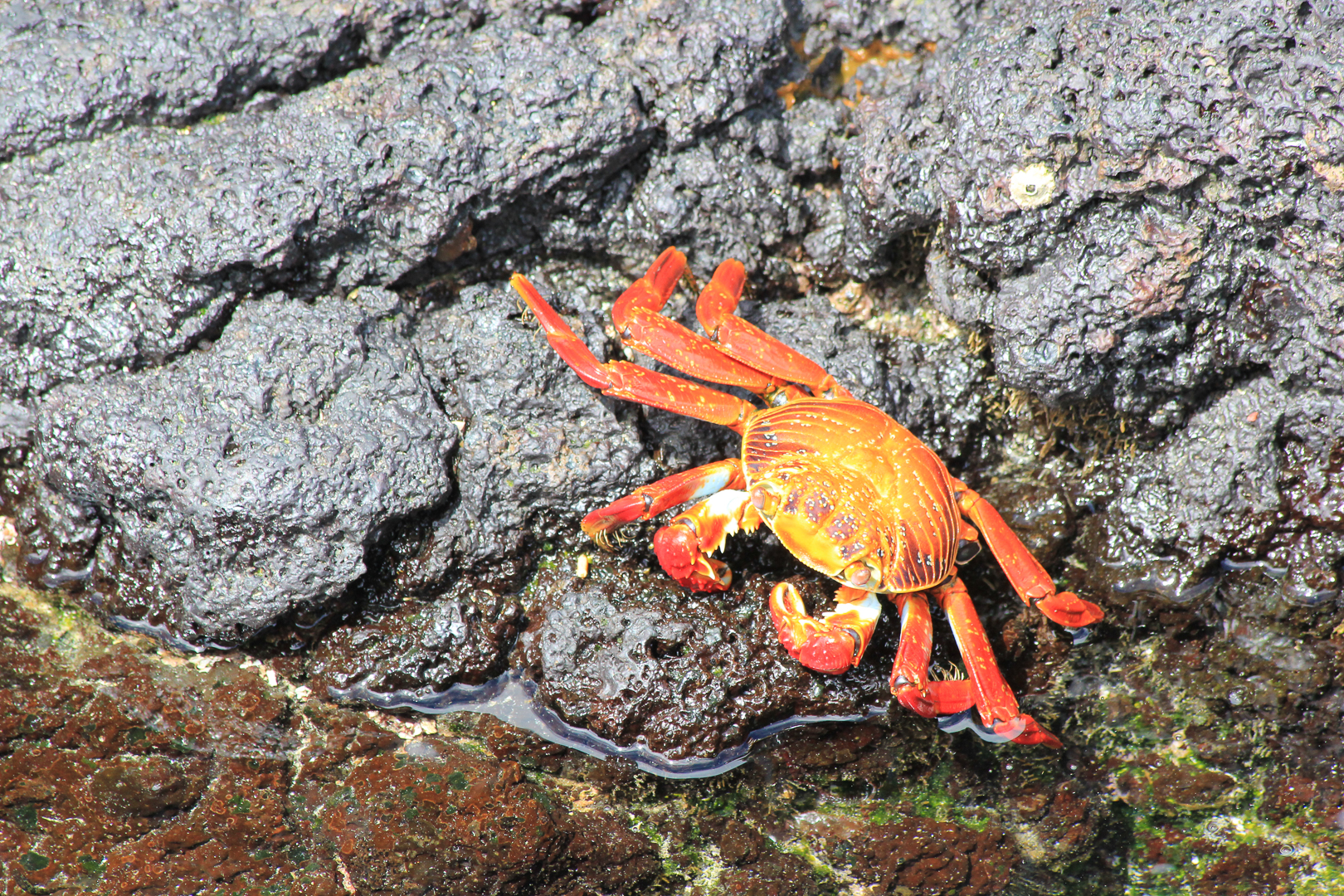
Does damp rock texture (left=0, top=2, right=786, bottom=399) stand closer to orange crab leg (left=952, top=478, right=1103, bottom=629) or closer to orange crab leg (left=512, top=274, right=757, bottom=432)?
orange crab leg (left=512, top=274, right=757, bottom=432)

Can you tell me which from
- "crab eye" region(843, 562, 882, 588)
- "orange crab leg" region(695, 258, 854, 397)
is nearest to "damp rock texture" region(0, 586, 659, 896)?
"crab eye" region(843, 562, 882, 588)

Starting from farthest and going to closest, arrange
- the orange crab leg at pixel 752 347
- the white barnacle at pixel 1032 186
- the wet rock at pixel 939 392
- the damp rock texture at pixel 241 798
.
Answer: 1. the wet rock at pixel 939 392
2. the orange crab leg at pixel 752 347
3. the white barnacle at pixel 1032 186
4. the damp rock texture at pixel 241 798

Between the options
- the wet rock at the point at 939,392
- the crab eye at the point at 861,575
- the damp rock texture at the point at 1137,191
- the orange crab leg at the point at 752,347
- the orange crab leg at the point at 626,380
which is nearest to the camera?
the damp rock texture at the point at 1137,191

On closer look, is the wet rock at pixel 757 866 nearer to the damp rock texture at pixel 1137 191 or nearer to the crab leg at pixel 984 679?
the crab leg at pixel 984 679

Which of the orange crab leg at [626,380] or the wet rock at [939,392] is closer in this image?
the orange crab leg at [626,380]

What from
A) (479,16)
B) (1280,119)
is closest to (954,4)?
(1280,119)

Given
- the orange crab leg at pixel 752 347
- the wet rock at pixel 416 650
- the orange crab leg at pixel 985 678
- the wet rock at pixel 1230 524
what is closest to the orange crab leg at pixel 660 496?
the orange crab leg at pixel 752 347

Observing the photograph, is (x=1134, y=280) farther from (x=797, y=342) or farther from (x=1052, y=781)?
(x=1052, y=781)
